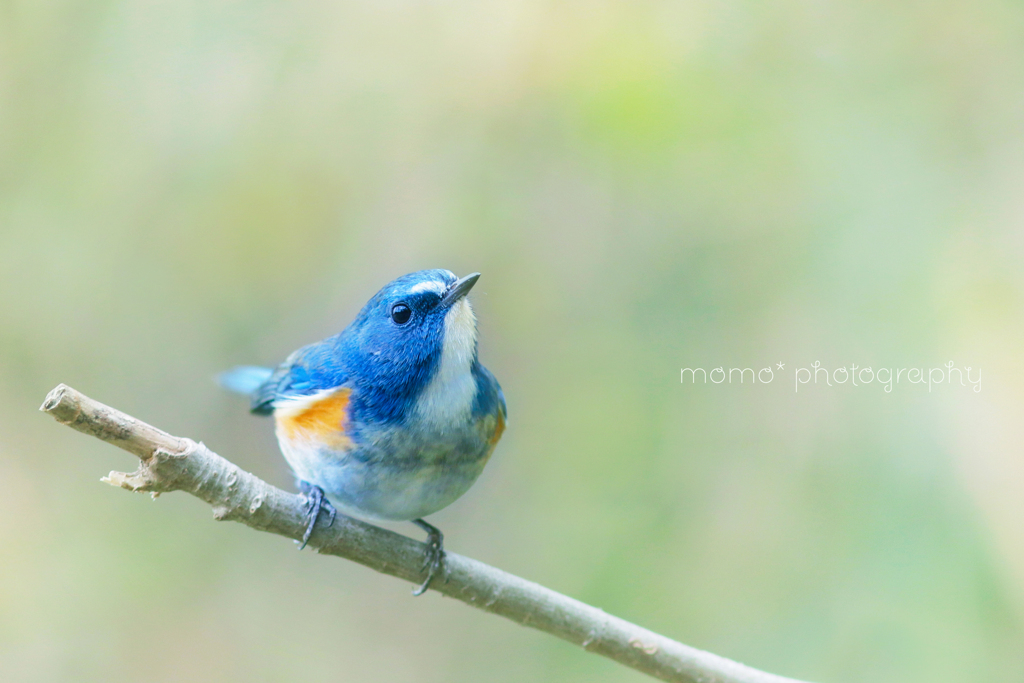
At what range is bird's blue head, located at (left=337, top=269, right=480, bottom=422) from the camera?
8.49 ft

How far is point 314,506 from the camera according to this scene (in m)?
2.68

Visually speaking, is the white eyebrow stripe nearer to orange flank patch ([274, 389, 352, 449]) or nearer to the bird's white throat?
the bird's white throat

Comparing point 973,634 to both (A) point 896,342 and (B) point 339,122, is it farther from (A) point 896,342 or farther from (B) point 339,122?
(B) point 339,122

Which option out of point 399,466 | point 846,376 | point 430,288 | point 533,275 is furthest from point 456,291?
point 846,376

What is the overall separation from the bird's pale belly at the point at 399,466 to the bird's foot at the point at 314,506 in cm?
3

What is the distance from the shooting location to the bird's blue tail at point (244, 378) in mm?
4066

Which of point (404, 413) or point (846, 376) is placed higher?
point (404, 413)

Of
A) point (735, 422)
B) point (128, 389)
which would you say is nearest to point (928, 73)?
point (735, 422)

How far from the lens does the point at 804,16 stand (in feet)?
15.8

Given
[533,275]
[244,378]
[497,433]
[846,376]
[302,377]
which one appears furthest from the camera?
[533,275]

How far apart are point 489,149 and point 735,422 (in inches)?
89.6

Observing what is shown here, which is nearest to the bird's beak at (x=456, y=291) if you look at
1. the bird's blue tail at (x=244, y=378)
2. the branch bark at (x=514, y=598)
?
the branch bark at (x=514, y=598)

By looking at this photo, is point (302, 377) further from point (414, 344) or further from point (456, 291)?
point (456, 291)

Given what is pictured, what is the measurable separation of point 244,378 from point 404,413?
1.85m
